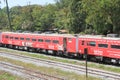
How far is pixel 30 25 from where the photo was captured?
84938mm

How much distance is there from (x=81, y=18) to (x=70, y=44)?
24464 mm

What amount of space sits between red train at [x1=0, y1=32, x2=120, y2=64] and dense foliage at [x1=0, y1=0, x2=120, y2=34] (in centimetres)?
1060

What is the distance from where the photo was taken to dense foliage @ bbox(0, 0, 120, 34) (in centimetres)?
4811

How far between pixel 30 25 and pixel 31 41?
37967 mm

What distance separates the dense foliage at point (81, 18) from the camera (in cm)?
4811

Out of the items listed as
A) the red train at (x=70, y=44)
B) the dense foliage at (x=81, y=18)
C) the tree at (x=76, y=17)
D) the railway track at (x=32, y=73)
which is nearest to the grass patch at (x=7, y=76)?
the railway track at (x=32, y=73)

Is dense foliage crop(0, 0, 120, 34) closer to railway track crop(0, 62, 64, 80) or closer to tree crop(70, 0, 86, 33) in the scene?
tree crop(70, 0, 86, 33)

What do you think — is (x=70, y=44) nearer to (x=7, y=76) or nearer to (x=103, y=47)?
(x=103, y=47)

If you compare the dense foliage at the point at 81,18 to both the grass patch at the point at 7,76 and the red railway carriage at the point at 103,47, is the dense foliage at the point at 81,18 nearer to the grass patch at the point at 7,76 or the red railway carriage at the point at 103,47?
the red railway carriage at the point at 103,47

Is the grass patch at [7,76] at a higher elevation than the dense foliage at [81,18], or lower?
lower

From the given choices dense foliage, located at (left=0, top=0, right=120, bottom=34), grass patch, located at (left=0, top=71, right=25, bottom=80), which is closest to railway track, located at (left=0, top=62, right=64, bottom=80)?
grass patch, located at (left=0, top=71, right=25, bottom=80)

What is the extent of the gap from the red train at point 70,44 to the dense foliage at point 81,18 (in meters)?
10.6

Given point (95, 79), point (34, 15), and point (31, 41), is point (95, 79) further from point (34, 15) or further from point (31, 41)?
point (34, 15)

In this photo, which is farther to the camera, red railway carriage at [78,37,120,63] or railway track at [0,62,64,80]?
red railway carriage at [78,37,120,63]
